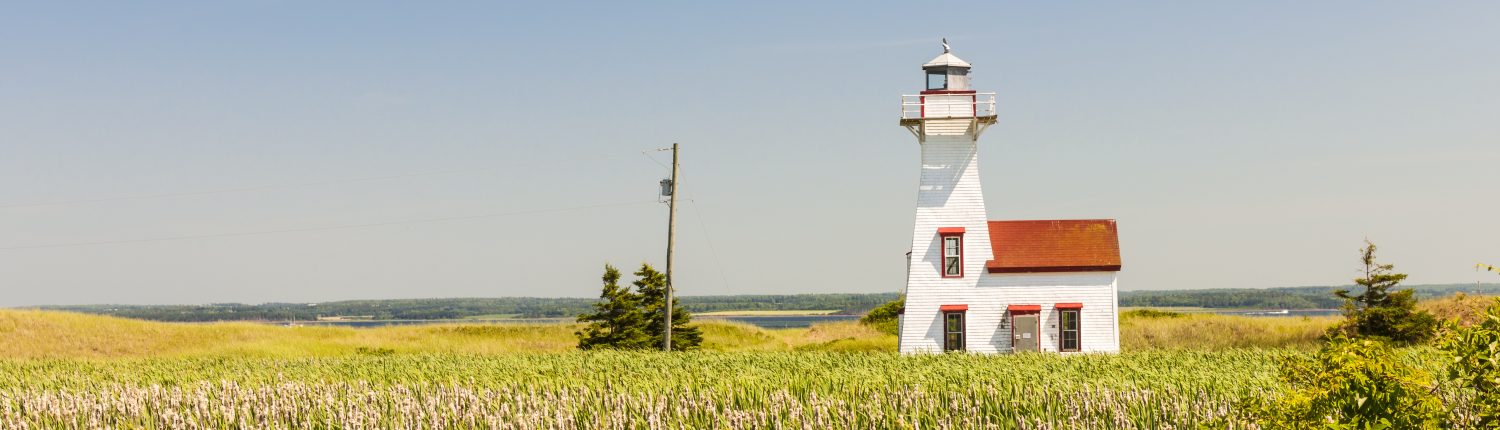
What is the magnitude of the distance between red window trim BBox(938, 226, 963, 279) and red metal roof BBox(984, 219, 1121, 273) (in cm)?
95

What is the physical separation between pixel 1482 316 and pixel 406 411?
10565 mm

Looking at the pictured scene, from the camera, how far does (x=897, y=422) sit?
1177cm

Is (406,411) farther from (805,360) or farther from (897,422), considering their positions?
(805,360)

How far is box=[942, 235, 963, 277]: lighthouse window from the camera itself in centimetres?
3300

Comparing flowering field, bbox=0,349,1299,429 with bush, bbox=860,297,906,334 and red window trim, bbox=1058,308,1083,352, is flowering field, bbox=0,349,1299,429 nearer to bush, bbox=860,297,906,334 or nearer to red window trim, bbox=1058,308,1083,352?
red window trim, bbox=1058,308,1083,352

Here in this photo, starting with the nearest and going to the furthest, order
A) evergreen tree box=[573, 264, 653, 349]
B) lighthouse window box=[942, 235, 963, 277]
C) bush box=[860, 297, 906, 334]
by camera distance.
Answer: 1. lighthouse window box=[942, 235, 963, 277]
2. evergreen tree box=[573, 264, 653, 349]
3. bush box=[860, 297, 906, 334]

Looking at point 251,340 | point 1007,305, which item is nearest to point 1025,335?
point 1007,305

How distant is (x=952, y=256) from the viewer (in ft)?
108

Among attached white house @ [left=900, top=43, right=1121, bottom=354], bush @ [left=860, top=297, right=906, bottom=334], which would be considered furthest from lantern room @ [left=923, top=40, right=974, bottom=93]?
bush @ [left=860, top=297, right=906, bottom=334]

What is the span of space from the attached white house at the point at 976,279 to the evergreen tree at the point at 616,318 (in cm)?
1046

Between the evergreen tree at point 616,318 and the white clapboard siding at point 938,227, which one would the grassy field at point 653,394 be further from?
the evergreen tree at point 616,318

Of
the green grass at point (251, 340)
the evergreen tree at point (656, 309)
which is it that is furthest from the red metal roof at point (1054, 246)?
the evergreen tree at point (656, 309)

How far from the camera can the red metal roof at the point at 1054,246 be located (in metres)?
33.3

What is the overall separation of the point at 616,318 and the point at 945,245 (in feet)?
41.9
